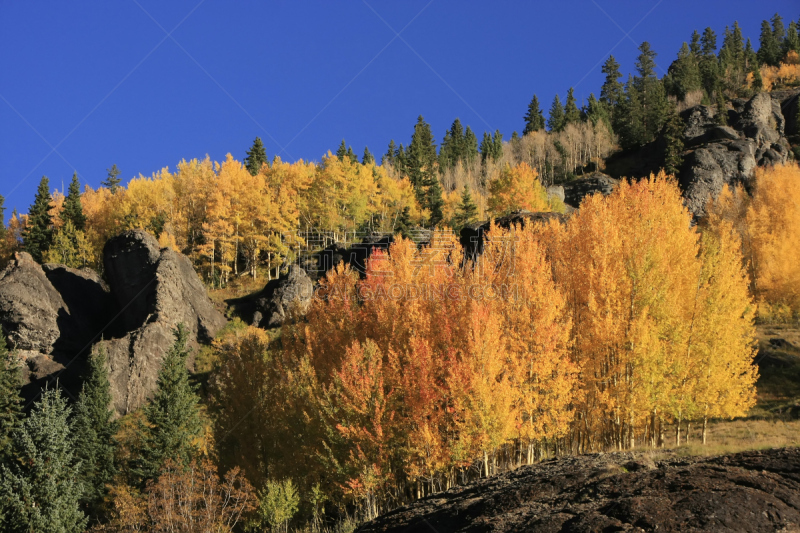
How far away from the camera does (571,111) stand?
100188 millimetres

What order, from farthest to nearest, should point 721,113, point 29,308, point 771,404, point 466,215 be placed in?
1. point 721,113
2. point 466,215
3. point 29,308
4. point 771,404

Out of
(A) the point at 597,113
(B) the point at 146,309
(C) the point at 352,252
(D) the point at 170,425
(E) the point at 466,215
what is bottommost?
(D) the point at 170,425

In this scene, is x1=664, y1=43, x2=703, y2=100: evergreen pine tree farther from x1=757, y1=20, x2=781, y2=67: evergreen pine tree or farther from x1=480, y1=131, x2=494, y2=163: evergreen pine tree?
x1=480, y1=131, x2=494, y2=163: evergreen pine tree

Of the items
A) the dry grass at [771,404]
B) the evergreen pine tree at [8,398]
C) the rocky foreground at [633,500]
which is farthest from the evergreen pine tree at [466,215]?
the rocky foreground at [633,500]

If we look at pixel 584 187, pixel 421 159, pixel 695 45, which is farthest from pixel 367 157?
pixel 695 45

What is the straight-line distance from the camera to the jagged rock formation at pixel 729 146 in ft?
221

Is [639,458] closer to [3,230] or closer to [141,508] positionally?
[141,508]

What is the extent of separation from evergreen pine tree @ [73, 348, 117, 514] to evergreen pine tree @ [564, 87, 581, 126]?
278ft

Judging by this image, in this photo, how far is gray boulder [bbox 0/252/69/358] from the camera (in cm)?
4588

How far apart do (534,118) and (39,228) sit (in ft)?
291

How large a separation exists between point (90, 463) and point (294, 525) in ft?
48.5

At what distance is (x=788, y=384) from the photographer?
33094 mm

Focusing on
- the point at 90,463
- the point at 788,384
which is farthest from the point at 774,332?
the point at 90,463

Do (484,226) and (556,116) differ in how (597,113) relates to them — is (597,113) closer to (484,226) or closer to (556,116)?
(556,116)
